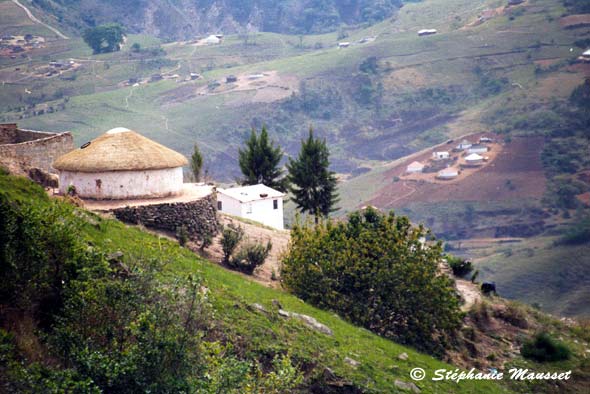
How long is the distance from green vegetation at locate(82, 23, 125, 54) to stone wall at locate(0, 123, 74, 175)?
400 ft

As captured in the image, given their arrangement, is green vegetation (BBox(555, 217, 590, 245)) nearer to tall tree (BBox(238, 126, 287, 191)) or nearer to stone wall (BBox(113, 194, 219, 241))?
tall tree (BBox(238, 126, 287, 191))

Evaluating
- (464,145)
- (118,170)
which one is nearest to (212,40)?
(464,145)

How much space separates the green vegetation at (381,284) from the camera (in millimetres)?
21547

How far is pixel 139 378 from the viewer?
12773 millimetres

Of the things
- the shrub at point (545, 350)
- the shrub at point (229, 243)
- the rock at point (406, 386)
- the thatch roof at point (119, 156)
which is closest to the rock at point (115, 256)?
the shrub at point (229, 243)

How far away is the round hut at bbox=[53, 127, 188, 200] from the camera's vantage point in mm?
23844

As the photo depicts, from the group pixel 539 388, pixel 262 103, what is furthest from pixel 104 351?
pixel 262 103

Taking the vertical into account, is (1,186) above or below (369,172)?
above

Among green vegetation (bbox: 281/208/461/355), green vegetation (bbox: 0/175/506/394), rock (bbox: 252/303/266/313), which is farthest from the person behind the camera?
green vegetation (bbox: 281/208/461/355)

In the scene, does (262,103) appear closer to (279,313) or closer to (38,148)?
(38,148)

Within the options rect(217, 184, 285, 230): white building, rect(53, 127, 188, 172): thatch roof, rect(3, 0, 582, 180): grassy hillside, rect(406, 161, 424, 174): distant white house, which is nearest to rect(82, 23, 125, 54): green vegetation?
rect(3, 0, 582, 180): grassy hillside

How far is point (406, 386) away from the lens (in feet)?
56.9

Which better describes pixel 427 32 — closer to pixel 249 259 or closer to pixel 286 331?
pixel 249 259

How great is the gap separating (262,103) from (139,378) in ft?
421
